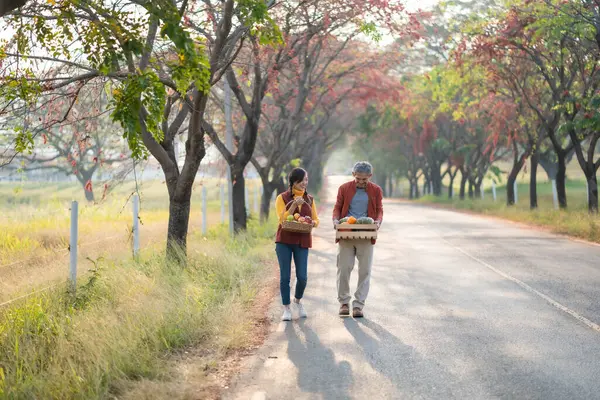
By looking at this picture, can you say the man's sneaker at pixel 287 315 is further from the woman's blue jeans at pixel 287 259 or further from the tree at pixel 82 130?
the tree at pixel 82 130

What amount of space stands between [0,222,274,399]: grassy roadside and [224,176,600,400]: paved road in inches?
25.6

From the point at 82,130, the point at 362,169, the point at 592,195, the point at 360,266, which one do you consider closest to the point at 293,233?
the point at 360,266

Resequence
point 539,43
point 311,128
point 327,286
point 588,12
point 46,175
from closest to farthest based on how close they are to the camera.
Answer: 1. point 327,286
2. point 588,12
3. point 539,43
4. point 311,128
5. point 46,175

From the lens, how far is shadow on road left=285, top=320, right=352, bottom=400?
6164mm

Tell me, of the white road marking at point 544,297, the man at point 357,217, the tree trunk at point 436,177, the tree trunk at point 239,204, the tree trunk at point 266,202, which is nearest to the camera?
the white road marking at point 544,297

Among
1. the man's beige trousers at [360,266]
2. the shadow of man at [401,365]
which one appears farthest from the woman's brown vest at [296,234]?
the shadow of man at [401,365]

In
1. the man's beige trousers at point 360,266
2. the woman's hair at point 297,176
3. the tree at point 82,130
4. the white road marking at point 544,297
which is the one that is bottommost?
the white road marking at point 544,297

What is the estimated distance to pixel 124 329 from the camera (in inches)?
297

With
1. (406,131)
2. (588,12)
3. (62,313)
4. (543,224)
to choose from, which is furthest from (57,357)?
(406,131)

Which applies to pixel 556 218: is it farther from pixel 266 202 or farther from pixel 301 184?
pixel 301 184

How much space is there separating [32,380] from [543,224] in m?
21.4

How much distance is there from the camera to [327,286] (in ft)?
40.0

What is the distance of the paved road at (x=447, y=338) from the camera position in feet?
20.3

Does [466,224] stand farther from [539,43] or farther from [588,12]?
[588,12]
